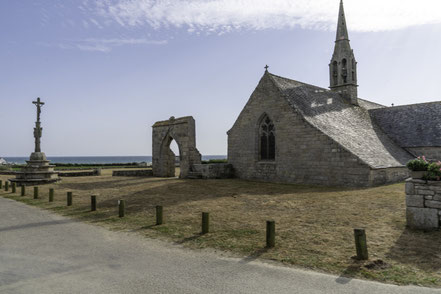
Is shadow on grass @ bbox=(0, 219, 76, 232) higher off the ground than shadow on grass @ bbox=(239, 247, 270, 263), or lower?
higher

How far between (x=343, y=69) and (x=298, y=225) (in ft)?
73.7

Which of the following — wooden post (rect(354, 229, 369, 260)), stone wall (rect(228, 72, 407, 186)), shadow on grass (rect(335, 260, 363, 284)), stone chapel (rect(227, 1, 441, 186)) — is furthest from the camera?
stone chapel (rect(227, 1, 441, 186))

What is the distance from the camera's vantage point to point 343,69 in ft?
87.7

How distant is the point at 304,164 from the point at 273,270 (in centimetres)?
1340

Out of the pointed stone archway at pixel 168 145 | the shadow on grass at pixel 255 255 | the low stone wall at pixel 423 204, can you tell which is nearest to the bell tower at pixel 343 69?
the pointed stone archway at pixel 168 145

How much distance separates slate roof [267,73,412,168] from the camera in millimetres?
17188

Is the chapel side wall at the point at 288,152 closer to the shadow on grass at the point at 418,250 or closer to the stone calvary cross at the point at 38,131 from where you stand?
the shadow on grass at the point at 418,250

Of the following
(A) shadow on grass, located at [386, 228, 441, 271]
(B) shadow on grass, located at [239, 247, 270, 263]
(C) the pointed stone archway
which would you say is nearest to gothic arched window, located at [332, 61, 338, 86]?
(C) the pointed stone archway

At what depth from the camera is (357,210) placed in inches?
386

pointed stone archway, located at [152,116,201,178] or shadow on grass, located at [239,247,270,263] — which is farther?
pointed stone archway, located at [152,116,201,178]

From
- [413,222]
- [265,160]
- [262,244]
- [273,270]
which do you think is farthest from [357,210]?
[265,160]

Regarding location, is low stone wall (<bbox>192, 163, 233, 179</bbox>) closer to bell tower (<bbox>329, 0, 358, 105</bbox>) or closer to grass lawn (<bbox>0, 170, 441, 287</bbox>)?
grass lawn (<bbox>0, 170, 441, 287</bbox>)

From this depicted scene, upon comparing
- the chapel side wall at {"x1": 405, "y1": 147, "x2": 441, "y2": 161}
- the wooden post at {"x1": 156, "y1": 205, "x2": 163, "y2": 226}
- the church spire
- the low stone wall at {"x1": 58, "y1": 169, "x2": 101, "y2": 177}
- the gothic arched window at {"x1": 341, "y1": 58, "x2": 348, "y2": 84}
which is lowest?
the wooden post at {"x1": 156, "y1": 205, "x2": 163, "y2": 226}

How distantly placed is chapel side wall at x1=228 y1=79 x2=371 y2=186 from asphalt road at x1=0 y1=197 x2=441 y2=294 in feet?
39.1
